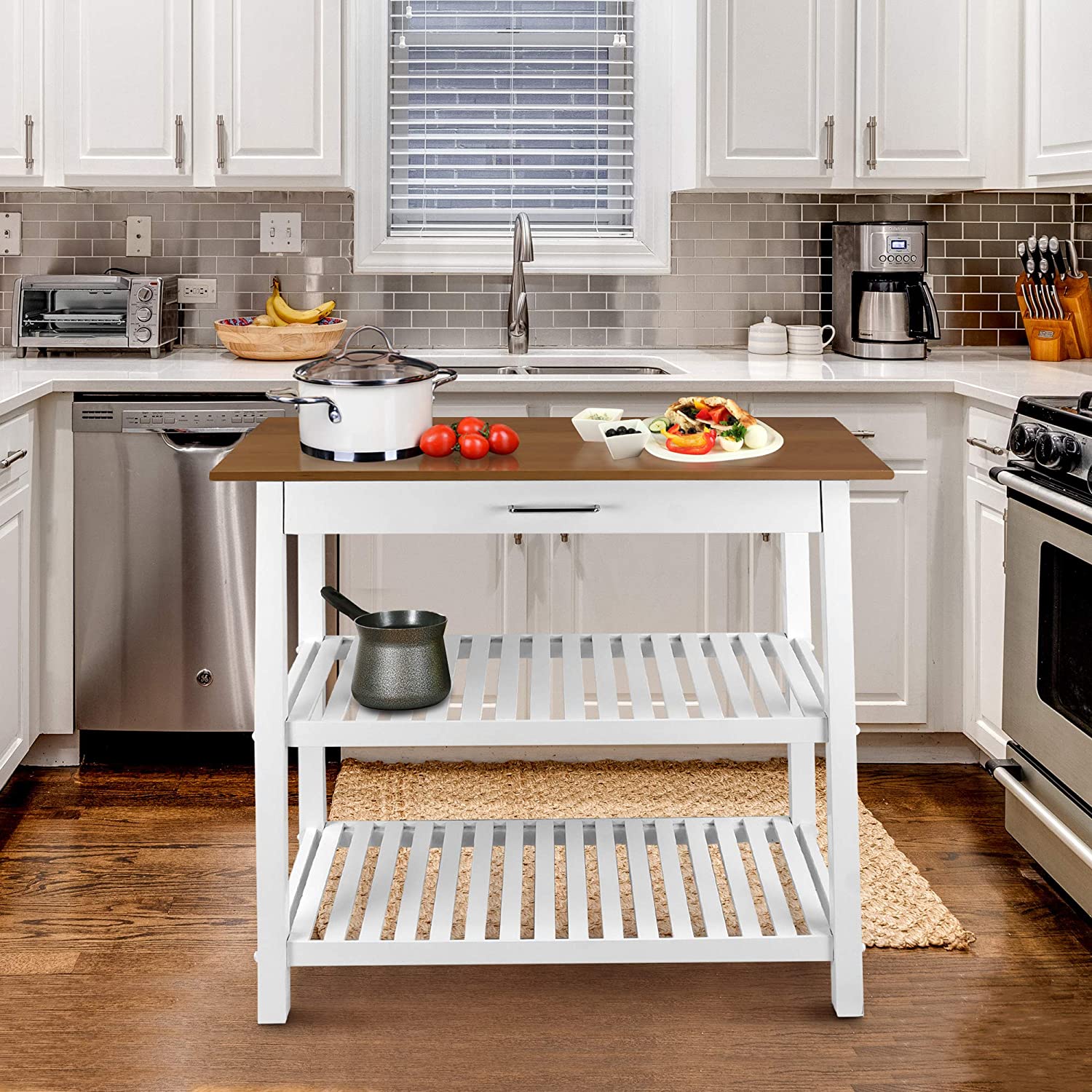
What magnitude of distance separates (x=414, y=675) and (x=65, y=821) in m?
1.32

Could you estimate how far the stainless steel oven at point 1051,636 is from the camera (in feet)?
8.11

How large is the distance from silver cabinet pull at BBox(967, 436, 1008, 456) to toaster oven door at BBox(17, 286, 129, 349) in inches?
90.2

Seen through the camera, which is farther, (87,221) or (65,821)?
(87,221)

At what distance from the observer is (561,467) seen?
2084 millimetres

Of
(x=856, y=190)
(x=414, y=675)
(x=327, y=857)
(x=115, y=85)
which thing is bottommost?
(x=327, y=857)

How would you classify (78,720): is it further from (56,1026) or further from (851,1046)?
(851,1046)

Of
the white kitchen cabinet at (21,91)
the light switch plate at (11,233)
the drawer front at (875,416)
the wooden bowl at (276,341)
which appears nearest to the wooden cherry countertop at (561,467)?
the drawer front at (875,416)

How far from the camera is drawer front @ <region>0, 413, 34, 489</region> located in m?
2.99

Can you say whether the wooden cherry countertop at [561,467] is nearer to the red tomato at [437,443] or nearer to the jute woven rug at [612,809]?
the red tomato at [437,443]

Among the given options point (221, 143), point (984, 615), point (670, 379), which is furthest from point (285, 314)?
point (984, 615)

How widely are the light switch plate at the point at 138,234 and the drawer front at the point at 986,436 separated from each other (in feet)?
7.94

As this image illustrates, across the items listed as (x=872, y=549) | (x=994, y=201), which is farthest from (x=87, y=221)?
(x=994, y=201)

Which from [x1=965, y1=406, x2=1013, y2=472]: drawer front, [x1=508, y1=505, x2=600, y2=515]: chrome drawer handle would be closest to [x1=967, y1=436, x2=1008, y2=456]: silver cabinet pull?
[x1=965, y1=406, x2=1013, y2=472]: drawer front

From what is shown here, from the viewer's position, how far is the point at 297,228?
399 cm
